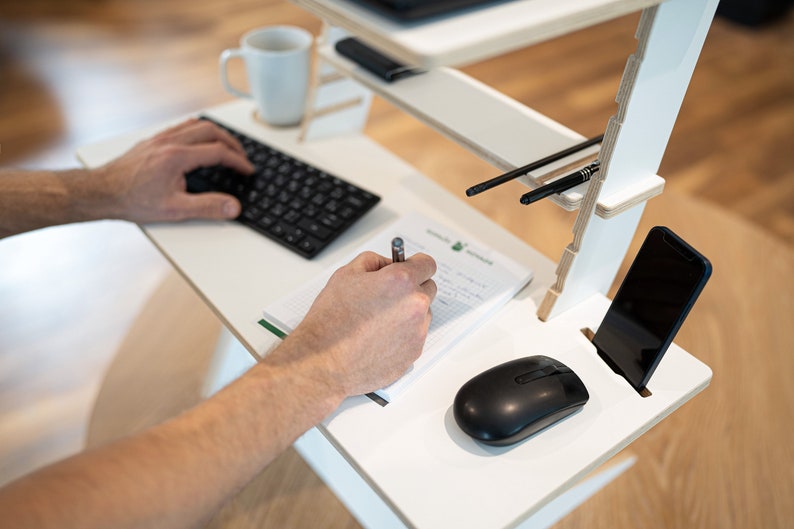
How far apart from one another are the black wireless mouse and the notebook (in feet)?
0.24

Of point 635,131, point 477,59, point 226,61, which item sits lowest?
point 226,61

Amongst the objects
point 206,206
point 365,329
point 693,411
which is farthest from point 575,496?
point 206,206

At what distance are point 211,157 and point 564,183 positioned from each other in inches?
20.1

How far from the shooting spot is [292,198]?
0.83 meters

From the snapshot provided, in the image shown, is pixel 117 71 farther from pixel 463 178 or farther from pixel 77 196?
pixel 77 196

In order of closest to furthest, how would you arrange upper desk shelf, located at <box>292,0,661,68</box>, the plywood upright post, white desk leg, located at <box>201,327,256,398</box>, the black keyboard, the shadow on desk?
upper desk shelf, located at <box>292,0,661,68</box>
the plywood upright post
the black keyboard
the shadow on desk
white desk leg, located at <box>201,327,256,398</box>

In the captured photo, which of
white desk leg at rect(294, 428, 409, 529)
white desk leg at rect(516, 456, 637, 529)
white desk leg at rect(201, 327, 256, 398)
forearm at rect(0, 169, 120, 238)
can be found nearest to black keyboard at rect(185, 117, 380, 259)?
forearm at rect(0, 169, 120, 238)

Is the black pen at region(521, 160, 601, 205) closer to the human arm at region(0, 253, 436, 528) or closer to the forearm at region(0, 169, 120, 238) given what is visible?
the human arm at region(0, 253, 436, 528)

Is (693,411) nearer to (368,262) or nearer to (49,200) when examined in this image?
(368,262)

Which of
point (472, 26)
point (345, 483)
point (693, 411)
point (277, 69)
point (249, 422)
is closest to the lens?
point (472, 26)

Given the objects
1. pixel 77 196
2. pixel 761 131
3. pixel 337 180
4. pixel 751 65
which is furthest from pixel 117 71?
pixel 751 65

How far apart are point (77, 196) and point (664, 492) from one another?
1.12m

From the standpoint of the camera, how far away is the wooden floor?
1.26 m

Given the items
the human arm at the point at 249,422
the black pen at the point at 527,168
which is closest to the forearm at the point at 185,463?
the human arm at the point at 249,422
